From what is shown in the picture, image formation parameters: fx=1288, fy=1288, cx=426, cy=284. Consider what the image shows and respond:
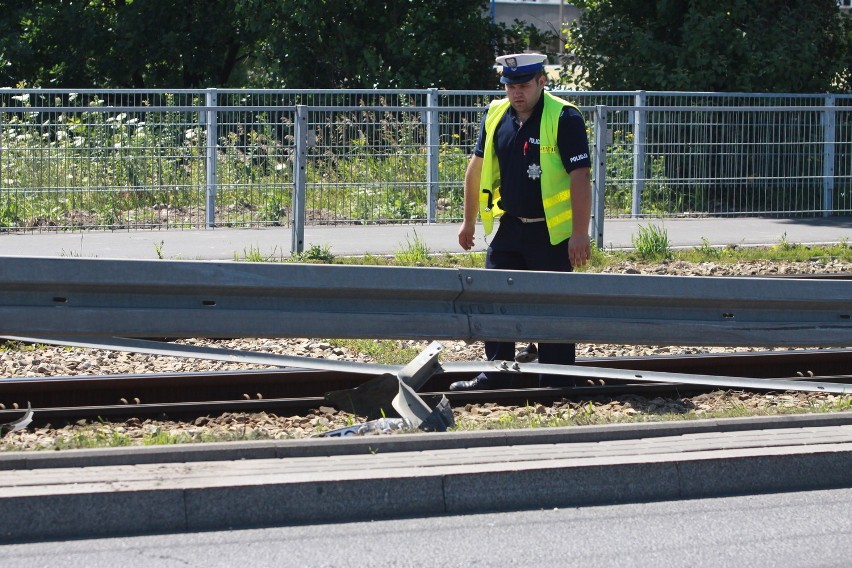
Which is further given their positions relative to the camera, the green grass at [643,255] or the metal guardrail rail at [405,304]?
the green grass at [643,255]

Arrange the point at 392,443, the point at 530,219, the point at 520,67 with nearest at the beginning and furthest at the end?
the point at 392,443 → the point at 520,67 → the point at 530,219

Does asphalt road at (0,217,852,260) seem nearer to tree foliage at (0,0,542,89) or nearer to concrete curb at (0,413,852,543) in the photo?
concrete curb at (0,413,852,543)

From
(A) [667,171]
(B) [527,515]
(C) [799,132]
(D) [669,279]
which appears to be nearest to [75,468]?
(B) [527,515]

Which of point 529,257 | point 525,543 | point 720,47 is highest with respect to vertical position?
point 720,47

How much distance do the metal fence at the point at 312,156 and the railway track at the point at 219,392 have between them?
19.2 ft

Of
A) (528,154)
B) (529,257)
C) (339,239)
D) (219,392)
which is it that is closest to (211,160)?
(339,239)

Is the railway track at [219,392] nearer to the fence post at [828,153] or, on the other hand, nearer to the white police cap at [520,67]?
the white police cap at [520,67]

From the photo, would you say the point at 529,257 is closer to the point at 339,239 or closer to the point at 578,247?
the point at 578,247

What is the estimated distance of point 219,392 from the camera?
7.61 meters

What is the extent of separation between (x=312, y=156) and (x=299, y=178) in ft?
2.12

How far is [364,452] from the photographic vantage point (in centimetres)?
562

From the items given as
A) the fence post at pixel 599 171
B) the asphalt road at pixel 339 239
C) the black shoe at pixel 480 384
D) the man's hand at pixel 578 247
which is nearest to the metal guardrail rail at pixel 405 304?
the man's hand at pixel 578 247

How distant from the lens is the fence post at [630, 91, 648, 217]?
15515 mm

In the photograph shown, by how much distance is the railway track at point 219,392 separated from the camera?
705 cm
